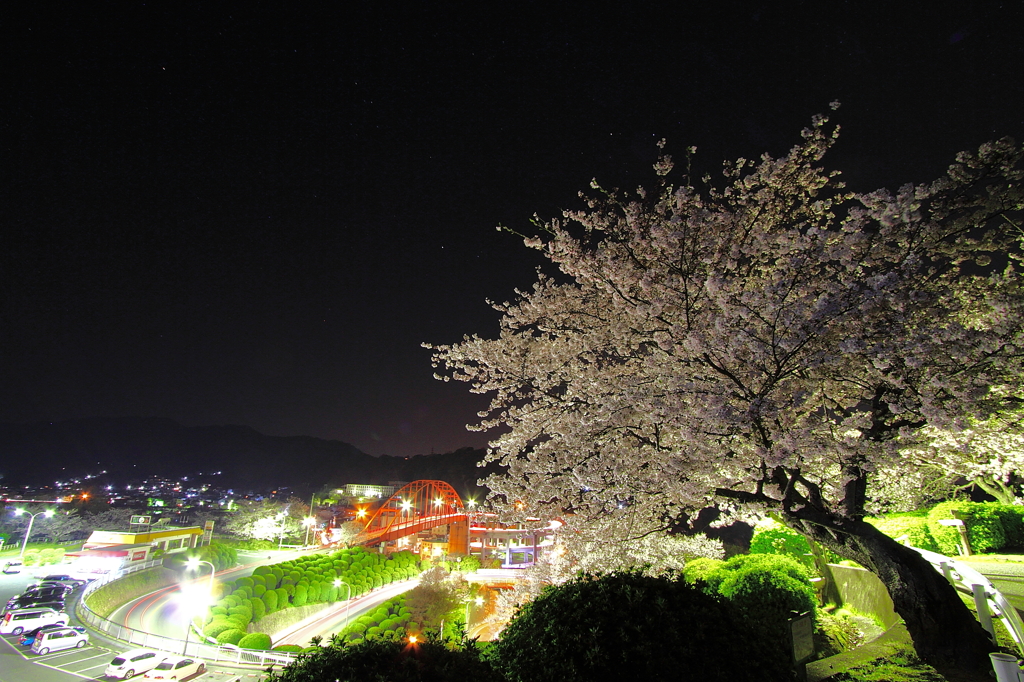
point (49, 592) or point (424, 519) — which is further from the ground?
point (424, 519)

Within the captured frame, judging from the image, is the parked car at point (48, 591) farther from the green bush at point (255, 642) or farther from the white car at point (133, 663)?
the green bush at point (255, 642)

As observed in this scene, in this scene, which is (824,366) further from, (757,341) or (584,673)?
(584,673)

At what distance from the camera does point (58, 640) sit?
19641 millimetres

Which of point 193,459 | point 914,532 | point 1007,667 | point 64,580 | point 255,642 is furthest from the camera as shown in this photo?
point 193,459

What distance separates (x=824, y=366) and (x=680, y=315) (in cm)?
203

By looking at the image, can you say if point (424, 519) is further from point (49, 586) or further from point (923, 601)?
point (923, 601)

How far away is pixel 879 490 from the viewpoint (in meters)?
9.80

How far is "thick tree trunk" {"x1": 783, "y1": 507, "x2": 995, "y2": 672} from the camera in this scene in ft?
18.1

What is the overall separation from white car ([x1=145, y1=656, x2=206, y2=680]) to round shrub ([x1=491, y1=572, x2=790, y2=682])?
787 inches

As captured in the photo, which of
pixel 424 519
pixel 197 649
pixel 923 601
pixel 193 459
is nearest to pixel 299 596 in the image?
pixel 197 649

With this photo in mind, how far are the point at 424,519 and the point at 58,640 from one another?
118 ft

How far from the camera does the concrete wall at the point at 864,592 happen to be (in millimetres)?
9078

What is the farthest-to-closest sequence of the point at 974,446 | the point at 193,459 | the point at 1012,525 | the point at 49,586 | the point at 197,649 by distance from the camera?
the point at 193,459 → the point at 49,586 → the point at 197,649 → the point at 1012,525 → the point at 974,446

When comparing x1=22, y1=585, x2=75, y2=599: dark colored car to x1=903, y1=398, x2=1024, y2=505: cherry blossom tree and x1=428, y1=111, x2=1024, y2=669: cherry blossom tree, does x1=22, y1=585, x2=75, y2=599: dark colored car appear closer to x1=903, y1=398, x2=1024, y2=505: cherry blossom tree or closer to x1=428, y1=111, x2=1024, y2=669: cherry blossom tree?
x1=428, y1=111, x2=1024, y2=669: cherry blossom tree
